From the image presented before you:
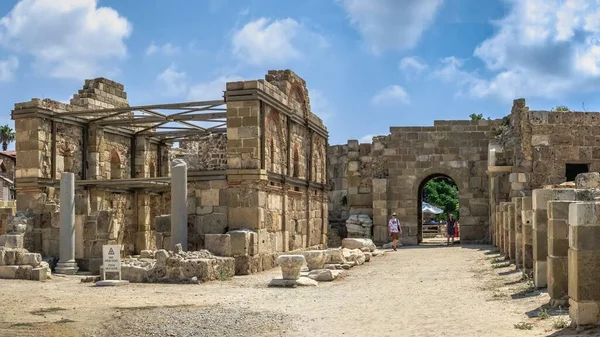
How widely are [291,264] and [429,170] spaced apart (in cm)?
1587

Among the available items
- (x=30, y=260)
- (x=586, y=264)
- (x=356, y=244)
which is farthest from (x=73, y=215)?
(x=586, y=264)

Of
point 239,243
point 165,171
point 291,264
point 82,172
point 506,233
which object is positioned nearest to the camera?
point 291,264

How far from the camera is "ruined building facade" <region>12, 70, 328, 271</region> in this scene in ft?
61.2

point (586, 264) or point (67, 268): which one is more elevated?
point (586, 264)

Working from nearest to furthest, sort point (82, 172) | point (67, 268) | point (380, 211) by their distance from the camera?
point (67, 268) → point (82, 172) → point (380, 211)

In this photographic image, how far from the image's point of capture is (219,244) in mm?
17609

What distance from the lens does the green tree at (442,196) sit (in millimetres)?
51531

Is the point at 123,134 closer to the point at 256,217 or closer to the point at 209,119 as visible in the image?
the point at 209,119

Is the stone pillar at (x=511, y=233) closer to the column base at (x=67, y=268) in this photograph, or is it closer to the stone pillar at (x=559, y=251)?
the stone pillar at (x=559, y=251)

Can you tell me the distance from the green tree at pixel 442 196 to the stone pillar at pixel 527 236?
3779 cm

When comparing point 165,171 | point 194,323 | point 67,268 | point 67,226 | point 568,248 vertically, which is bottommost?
point 67,268

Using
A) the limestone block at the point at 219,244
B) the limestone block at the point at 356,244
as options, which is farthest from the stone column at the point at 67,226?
the limestone block at the point at 356,244

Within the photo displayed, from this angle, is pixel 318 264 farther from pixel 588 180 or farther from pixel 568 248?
pixel 568 248

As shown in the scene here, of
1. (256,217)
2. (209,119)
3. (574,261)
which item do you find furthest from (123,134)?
(574,261)
